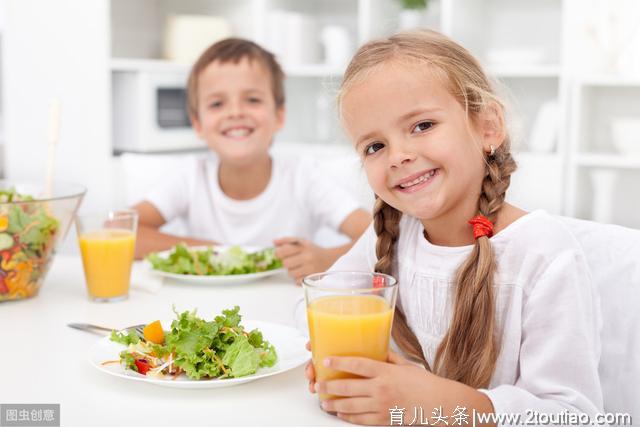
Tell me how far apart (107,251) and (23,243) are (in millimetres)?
145

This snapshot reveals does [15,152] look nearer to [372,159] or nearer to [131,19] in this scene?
[131,19]

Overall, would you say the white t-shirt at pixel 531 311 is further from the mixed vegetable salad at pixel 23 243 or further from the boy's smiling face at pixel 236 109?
the boy's smiling face at pixel 236 109

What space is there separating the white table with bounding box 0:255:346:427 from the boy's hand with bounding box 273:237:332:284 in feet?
0.36

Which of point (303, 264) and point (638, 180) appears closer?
point (303, 264)

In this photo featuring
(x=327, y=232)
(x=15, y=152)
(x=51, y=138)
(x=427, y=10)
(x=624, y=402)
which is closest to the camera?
(x=624, y=402)

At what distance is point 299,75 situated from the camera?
12.1 ft

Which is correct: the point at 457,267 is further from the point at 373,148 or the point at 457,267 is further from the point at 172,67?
the point at 172,67

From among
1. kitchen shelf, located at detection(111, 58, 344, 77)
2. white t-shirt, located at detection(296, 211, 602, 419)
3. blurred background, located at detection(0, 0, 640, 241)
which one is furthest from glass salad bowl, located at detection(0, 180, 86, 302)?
kitchen shelf, located at detection(111, 58, 344, 77)

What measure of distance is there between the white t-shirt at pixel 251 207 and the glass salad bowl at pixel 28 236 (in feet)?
2.35

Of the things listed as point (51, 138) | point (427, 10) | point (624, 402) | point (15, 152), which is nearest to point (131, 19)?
point (15, 152)

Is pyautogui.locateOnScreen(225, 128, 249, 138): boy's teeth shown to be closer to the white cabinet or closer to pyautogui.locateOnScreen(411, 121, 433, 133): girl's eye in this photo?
pyautogui.locateOnScreen(411, 121, 433, 133): girl's eye

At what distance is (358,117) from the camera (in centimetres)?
107

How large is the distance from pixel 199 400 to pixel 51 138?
0.76 metres

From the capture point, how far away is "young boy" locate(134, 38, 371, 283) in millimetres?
2125
